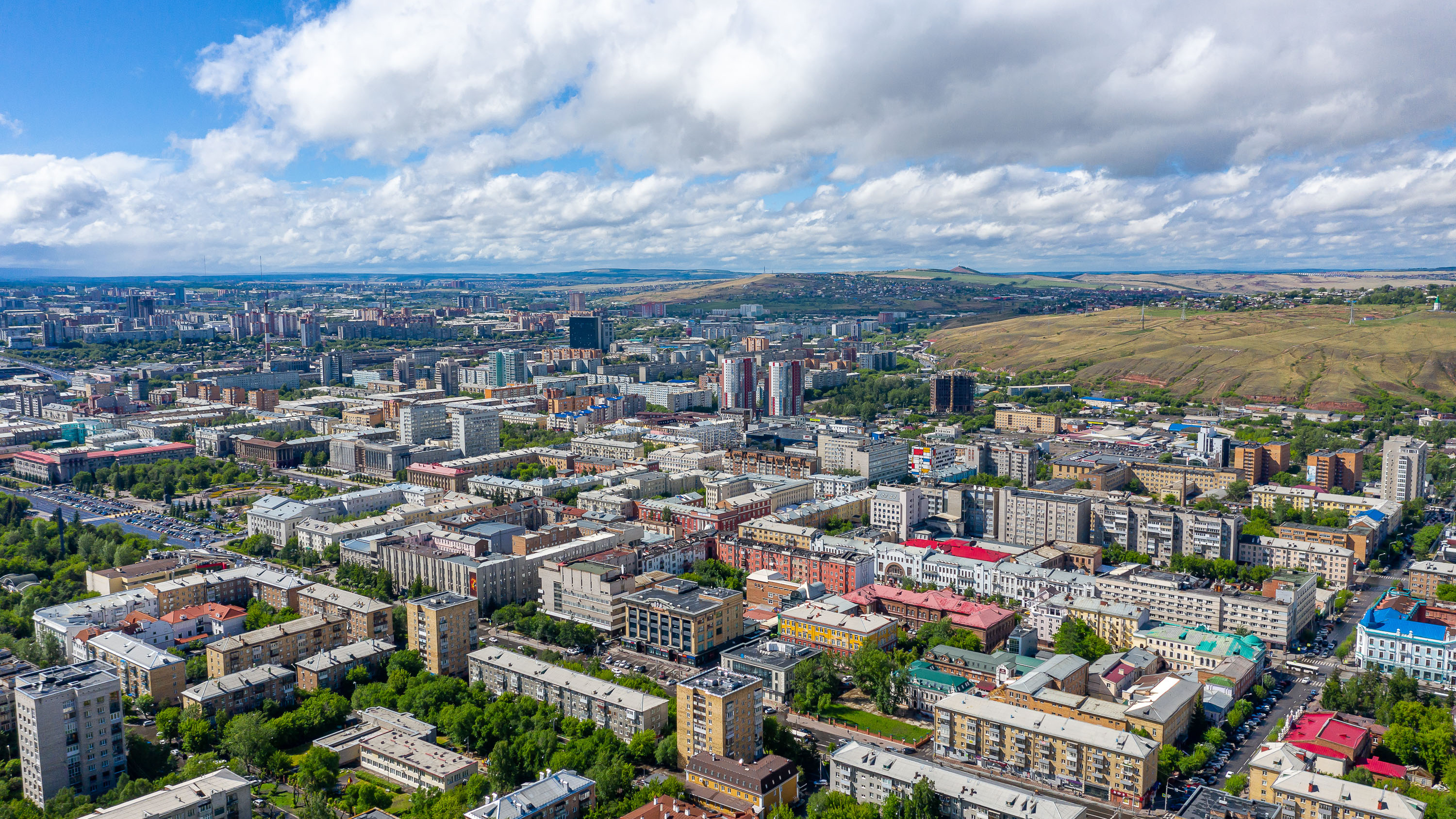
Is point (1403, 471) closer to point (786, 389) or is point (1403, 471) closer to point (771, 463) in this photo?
point (771, 463)

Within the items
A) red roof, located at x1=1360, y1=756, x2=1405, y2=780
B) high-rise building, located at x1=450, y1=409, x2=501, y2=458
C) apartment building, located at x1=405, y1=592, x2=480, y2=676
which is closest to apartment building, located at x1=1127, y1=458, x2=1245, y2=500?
red roof, located at x1=1360, y1=756, x2=1405, y2=780

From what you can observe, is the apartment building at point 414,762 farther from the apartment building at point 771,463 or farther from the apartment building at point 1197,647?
the apartment building at point 771,463

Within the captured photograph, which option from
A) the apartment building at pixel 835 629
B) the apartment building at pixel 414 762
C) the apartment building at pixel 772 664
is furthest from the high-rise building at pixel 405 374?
the apartment building at pixel 414 762

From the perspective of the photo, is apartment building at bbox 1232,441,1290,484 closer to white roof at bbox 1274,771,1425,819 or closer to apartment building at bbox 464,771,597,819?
white roof at bbox 1274,771,1425,819

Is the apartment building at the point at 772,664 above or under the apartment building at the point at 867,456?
under

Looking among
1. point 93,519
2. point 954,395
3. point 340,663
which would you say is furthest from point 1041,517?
point 93,519
